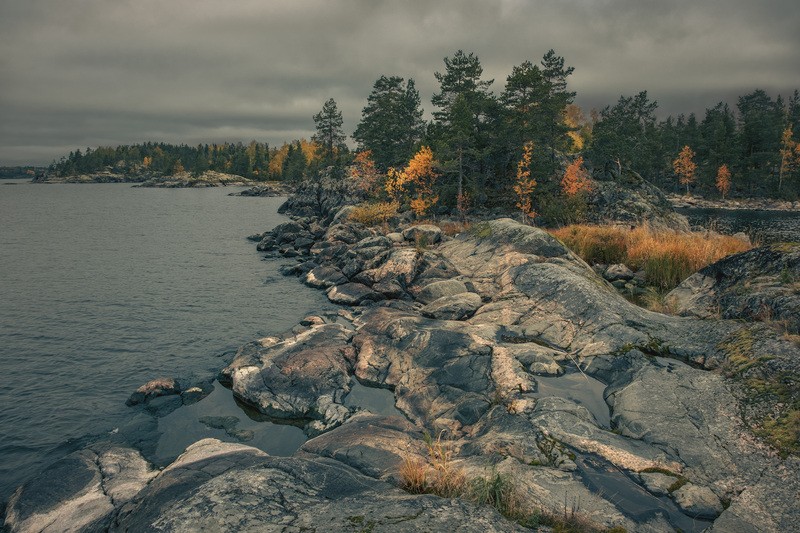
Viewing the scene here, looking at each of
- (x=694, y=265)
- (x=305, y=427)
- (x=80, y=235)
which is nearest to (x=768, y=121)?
(x=694, y=265)

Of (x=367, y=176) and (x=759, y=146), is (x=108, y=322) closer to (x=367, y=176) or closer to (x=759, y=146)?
(x=367, y=176)

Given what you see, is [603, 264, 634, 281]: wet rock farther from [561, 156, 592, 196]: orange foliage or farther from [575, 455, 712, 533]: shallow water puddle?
[561, 156, 592, 196]: orange foliage

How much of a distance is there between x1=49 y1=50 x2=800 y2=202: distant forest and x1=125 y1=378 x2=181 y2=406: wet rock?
3330 centimetres

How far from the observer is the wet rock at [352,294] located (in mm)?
21578

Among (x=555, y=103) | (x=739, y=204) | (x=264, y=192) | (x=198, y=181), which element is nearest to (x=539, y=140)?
(x=555, y=103)

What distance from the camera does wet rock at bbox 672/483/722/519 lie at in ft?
18.5

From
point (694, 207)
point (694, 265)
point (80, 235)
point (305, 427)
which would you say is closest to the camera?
point (305, 427)

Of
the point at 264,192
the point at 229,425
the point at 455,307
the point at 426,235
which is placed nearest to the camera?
the point at 229,425

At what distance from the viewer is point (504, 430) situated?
7.70m

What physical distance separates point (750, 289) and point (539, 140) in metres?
43.9

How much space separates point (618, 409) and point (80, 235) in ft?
192

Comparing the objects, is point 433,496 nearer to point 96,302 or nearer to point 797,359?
point 797,359

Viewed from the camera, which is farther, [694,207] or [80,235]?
[694,207]

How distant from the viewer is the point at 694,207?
299ft
